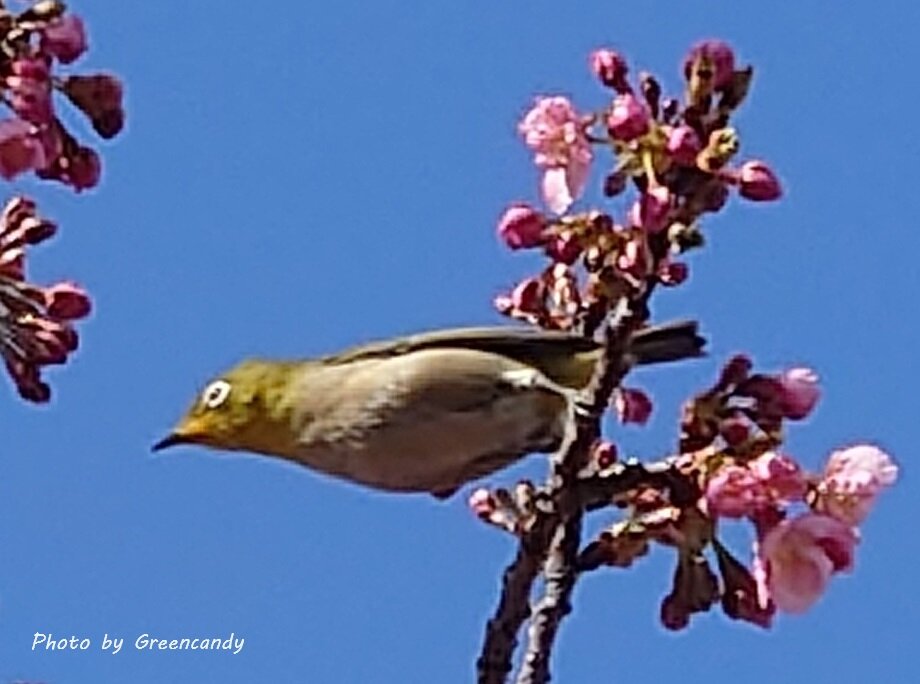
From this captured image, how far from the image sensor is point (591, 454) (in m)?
3.71

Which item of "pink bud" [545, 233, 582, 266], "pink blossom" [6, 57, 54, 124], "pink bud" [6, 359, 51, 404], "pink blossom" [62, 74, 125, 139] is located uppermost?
"pink blossom" [62, 74, 125, 139]

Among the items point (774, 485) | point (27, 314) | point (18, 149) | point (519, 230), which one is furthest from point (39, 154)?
point (774, 485)

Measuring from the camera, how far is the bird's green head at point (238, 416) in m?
6.48

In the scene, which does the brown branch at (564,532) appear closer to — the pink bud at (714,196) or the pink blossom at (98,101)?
the pink bud at (714,196)

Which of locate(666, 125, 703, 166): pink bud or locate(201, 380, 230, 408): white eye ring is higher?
locate(201, 380, 230, 408): white eye ring

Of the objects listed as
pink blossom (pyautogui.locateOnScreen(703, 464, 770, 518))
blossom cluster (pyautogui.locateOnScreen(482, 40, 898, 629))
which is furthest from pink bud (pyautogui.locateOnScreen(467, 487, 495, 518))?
pink blossom (pyautogui.locateOnScreen(703, 464, 770, 518))

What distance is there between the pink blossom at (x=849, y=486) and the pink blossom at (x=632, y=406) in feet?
1.70

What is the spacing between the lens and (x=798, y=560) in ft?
11.4

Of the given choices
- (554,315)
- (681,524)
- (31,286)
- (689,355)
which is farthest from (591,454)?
(689,355)

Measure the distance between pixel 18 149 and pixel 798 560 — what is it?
140 centimetres

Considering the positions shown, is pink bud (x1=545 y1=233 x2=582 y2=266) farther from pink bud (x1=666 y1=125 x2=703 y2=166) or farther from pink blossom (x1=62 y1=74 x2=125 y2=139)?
pink blossom (x1=62 y1=74 x2=125 y2=139)

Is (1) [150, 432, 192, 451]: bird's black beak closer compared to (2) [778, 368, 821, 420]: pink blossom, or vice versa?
(2) [778, 368, 821, 420]: pink blossom

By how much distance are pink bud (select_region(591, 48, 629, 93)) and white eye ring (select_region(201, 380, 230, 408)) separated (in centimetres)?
317

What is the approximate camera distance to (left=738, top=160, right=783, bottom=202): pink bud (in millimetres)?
3293
